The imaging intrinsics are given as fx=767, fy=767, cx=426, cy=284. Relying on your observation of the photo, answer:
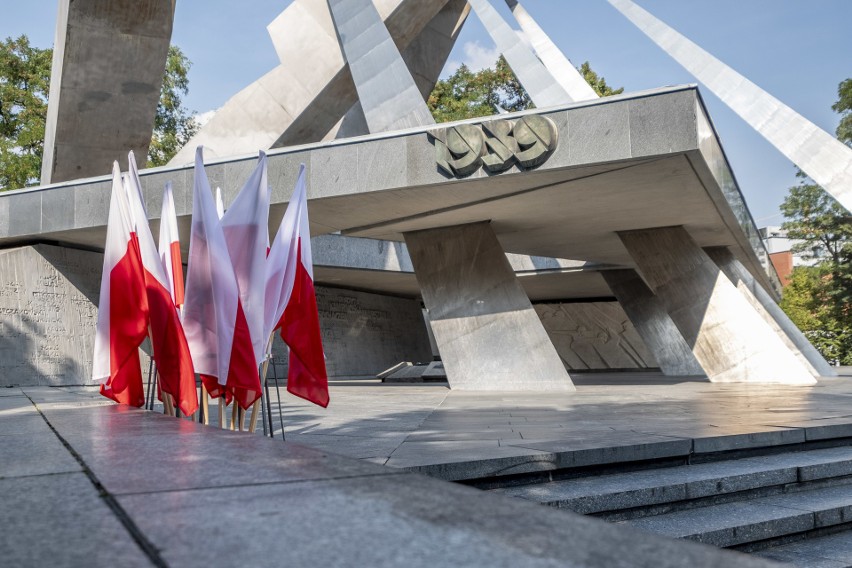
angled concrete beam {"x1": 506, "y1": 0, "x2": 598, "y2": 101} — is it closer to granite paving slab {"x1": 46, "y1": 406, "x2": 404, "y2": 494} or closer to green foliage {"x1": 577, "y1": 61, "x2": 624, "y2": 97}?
green foliage {"x1": 577, "y1": 61, "x2": 624, "y2": 97}

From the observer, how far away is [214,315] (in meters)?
5.40

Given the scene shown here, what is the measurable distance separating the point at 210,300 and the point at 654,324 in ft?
63.3

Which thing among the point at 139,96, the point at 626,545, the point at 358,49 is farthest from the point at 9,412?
the point at 139,96

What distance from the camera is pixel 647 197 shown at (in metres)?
13.1

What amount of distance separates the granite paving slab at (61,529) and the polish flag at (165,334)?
316cm

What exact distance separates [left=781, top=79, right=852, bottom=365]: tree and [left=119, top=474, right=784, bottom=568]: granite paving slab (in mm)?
36204

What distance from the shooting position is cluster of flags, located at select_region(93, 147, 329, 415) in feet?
17.5

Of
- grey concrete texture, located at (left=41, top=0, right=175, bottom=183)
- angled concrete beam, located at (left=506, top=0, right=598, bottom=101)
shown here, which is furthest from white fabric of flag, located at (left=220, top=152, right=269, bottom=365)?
angled concrete beam, located at (left=506, top=0, right=598, bottom=101)

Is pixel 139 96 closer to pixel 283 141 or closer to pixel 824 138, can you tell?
pixel 283 141

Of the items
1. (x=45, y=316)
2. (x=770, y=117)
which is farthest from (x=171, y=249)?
(x=770, y=117)

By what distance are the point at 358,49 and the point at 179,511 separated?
14.5 meters

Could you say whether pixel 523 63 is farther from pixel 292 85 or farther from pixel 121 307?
pixel 121 307

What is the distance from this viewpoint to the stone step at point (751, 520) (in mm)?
3975

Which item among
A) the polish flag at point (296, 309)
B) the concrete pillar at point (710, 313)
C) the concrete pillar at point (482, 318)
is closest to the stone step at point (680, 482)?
the polish flag at point (296, 309)
